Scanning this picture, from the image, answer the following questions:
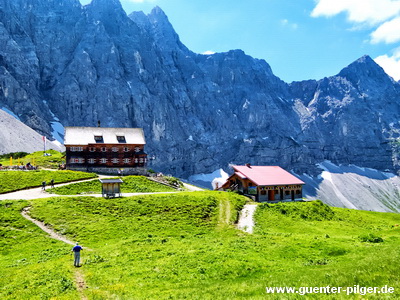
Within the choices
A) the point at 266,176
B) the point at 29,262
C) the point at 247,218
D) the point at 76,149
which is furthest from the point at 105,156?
the point at 29,262

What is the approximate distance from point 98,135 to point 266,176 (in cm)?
5078

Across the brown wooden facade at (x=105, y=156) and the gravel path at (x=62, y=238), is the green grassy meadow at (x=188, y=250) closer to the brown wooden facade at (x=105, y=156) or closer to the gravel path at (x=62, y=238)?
the gravel path at (x=62, y=238)

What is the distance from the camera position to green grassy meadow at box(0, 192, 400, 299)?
14.9 metres

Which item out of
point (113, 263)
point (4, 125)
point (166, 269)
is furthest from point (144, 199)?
point (4, 125)

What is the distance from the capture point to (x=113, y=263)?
21594 millimetres

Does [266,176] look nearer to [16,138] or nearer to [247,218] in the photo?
[247,218]

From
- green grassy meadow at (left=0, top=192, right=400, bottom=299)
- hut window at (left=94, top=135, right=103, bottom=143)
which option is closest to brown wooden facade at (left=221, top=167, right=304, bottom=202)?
green grassy meadow at (left=0, top=192, right=400, bottom=299)

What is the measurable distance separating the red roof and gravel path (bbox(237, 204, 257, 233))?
10050 mm

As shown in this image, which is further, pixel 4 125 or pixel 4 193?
pixel 4 125

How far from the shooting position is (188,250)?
24734 millimetres

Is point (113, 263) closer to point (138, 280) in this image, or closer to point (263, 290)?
point (138, 280)

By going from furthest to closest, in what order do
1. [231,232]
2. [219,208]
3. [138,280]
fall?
[219,208] → [231,232] → [138,280]

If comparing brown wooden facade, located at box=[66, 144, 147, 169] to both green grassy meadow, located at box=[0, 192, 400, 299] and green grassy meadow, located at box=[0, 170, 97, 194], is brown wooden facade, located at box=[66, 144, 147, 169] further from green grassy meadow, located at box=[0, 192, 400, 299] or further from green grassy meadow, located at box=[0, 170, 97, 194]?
green grassy meadow, located at box=[0, 192, 400, 299]

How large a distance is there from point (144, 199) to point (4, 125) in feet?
490
